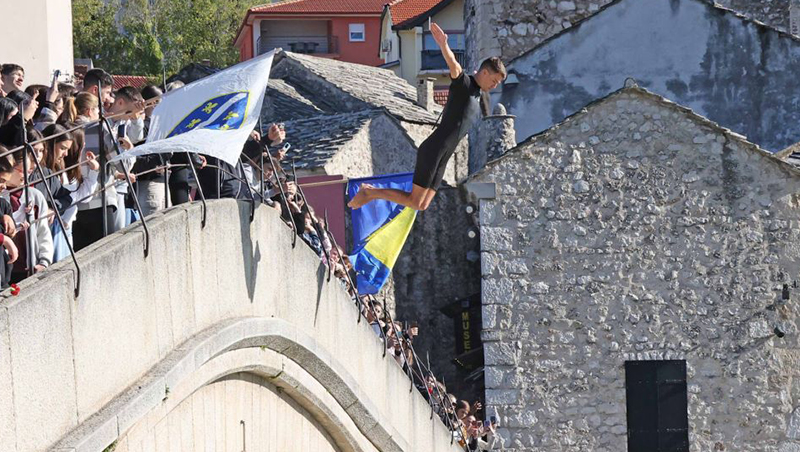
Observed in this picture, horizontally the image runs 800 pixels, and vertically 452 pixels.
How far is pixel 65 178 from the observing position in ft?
29.7

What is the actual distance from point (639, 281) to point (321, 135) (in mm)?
5028

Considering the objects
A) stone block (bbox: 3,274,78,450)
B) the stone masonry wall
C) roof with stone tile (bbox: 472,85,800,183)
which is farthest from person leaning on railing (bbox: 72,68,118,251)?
the stone masonry wall

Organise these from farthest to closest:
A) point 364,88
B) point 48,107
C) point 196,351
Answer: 1. point 364,88
2. point 48,107
3. point 196,351

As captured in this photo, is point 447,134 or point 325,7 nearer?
point 447,134

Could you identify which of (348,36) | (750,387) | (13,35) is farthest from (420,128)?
(348,36)

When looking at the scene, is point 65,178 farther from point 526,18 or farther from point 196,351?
point 526,18

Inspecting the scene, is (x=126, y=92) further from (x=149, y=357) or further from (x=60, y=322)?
(x=60, y=322)

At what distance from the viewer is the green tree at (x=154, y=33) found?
52.5 metres

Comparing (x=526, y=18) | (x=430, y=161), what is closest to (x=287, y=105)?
(x=526, y=18)

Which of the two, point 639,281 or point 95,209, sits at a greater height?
point 95,209

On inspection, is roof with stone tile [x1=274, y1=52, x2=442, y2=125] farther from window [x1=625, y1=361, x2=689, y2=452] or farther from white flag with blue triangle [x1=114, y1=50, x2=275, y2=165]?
white flag with blue triangle [x1=114, y1=50, x2=275, y2=165]

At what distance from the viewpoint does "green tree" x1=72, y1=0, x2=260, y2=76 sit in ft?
172

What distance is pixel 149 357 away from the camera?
318 inches

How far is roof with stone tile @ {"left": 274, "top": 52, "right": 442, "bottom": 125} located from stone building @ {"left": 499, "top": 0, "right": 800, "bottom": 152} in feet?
6.68
